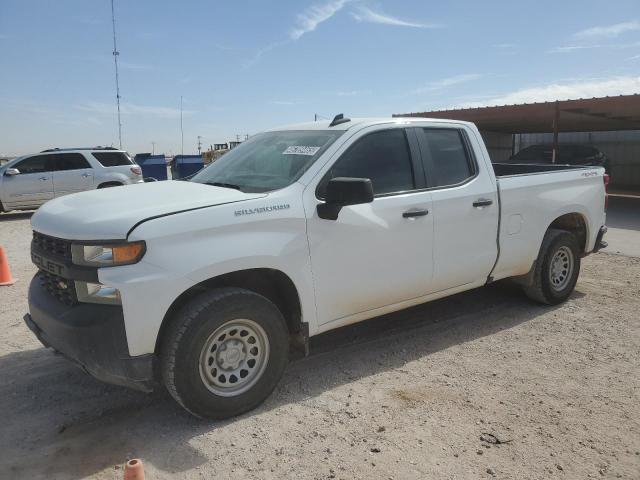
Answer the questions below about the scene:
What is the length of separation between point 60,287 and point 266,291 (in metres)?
1.31

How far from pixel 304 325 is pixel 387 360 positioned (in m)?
1.03

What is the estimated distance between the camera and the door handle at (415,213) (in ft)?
13.3

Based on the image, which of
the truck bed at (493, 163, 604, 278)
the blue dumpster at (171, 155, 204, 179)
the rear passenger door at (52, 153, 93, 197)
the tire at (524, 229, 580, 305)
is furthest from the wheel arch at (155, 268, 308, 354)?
the blue dumpster at (171, 155, 204, 179)

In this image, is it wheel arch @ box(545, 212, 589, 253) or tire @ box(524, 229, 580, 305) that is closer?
tire @ box(524, 229, 580, 305)

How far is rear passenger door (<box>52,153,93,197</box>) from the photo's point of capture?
14805mm

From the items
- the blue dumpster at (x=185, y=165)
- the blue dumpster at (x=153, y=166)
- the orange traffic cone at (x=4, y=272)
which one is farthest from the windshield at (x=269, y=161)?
the blue dumpster at (x=153, y=166)

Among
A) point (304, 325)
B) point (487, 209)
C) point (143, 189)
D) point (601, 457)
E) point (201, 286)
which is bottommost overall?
point (601, 457)

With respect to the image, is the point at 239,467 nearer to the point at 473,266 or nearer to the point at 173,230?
the point at 173,230

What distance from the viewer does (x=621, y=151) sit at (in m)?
25.7

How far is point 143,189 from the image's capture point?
152 inches

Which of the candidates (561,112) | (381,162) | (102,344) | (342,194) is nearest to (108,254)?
(102,344)

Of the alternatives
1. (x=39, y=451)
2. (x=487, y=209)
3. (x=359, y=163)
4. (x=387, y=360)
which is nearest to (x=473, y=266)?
(x=487, y=209)

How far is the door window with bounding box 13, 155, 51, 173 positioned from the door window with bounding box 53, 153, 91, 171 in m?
0.26

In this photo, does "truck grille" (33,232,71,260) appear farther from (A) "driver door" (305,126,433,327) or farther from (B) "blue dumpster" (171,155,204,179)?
(B) "blue dumpster" (171,155,204,179)
